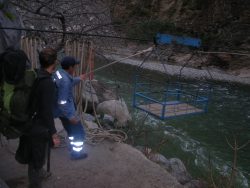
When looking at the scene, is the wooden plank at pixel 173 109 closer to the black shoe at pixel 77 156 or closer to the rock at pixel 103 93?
the black shoe at pixel 77 156

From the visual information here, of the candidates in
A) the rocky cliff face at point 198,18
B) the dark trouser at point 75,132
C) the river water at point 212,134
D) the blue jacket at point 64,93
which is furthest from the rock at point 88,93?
the rocky cliff face at point 198,18

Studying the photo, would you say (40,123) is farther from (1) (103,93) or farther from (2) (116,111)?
(1) (103,93)

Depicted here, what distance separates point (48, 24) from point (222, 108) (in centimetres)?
757

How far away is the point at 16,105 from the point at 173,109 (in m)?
4.17

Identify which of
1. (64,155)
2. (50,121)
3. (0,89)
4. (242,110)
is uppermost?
(0,89)

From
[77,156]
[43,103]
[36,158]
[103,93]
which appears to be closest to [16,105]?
[43,103]

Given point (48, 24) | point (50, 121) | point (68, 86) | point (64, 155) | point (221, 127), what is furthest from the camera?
point (221, 127)

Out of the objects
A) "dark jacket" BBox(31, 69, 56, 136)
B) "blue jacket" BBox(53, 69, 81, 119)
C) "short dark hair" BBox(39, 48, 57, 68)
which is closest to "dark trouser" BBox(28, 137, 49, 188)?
A: "dark jacket" BBox(31, 69, 56, 136)

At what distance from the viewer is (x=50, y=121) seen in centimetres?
381

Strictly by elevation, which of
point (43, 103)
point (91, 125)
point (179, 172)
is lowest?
point (179, 172)

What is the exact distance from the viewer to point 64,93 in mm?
4832

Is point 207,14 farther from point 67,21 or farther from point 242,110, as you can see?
point 67,21

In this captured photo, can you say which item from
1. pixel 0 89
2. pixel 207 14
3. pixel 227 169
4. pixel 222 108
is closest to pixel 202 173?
pixel 227 169

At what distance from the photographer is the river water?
8.43 meters
